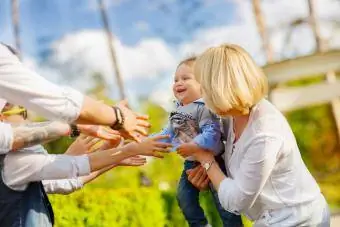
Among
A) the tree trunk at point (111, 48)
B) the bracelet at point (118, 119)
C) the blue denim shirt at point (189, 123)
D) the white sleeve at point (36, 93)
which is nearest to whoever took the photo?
the white sleeve at point (36, 93)

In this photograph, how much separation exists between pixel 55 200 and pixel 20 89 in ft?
10.8

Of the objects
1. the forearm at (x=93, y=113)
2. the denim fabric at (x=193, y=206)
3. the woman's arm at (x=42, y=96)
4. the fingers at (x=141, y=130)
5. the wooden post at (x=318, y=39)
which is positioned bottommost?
the wooden post at (x=318, y=39)

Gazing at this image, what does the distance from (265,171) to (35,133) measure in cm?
103

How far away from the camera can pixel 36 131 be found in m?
3.30

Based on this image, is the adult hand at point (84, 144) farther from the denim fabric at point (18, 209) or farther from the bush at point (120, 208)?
the bush at point (120, 208)

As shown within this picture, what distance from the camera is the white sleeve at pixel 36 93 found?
2549mm

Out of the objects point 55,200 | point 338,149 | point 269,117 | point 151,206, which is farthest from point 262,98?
point 338,149

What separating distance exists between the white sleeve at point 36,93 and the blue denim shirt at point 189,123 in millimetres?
931

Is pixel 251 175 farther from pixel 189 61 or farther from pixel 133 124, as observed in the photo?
pixel 189 61

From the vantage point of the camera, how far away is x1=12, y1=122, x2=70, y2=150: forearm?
321 centimetres

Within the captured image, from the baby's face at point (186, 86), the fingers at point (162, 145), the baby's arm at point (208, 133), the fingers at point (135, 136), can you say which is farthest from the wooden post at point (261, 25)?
the fingers at point (135, 136)

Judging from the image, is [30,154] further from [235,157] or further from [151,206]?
[151,206]

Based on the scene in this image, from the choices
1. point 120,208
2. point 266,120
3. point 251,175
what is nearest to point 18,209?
point 251,175

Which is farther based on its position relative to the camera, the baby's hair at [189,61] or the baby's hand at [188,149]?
the baby's hair at [189,61]
